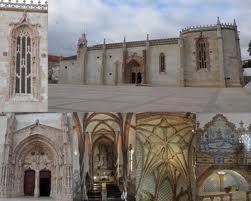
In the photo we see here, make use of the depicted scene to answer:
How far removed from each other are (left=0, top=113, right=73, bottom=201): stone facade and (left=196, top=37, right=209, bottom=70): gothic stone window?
49.9ft

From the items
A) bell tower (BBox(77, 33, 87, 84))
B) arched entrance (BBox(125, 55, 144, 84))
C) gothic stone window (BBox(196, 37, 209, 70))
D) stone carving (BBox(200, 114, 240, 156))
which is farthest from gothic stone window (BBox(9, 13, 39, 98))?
bell tower (BBox(77, 33, 87, 84))

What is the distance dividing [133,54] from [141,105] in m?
15.5

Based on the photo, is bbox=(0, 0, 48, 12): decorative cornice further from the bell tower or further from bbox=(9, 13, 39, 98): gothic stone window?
the bell tower

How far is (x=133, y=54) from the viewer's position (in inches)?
902

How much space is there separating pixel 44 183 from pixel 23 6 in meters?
3.98

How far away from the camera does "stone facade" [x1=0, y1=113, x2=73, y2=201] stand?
6738 millimetres

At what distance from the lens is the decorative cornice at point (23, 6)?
297 inches

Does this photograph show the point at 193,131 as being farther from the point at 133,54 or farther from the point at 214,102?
the point at 133,54

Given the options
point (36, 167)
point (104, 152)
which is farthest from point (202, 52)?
point (104, 152)

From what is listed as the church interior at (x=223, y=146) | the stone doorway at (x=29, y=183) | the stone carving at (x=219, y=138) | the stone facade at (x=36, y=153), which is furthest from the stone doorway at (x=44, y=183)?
the stone carving at (x=219, y=138)

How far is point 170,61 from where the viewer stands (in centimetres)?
2180

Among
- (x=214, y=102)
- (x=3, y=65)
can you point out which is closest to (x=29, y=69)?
(x=3, y=65)

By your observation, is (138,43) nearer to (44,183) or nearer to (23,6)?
(23,6)

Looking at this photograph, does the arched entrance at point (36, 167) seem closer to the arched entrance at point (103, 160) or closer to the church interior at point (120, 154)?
the church interior at point (120, 154)
